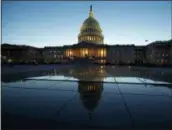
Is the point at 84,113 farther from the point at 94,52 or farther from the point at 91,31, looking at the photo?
the point at 91,31

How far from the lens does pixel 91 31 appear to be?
98.6 metres

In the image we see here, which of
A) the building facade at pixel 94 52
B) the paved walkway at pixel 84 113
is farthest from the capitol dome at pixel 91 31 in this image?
the paved walkway at pixel 84 113

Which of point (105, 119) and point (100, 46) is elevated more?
point (100, 46)

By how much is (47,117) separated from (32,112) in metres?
0.61

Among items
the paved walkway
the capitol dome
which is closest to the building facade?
the capitol dome

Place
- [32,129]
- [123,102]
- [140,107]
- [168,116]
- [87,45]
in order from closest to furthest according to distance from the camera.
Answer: [32,129], [168,116], [140,107], [123,102], [87,45]

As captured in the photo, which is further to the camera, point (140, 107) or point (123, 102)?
point (123, 102)

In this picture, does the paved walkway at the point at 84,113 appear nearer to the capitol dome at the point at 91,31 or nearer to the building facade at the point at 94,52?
the building facade at the point at 94,52

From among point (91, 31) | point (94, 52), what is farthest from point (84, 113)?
point (91, 31)

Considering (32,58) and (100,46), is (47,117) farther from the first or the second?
(32,58)

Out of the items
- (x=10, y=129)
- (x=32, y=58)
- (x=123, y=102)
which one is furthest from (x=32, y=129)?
(x=32, y=58)

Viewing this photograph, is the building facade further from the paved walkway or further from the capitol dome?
the paved walkway

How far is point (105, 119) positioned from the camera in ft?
13.0

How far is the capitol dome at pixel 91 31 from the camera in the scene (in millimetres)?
98625
